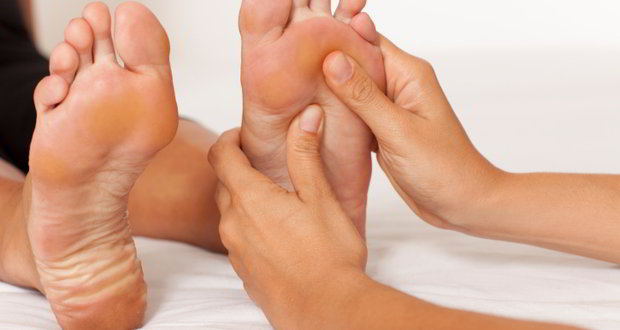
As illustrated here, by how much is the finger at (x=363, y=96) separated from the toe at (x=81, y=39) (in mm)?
256

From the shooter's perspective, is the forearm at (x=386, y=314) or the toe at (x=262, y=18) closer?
the forearm at (x=386, y=314)

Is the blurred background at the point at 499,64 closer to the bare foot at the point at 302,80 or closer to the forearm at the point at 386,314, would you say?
the bare foot at the point at 302,80

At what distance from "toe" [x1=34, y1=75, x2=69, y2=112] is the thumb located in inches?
10.3

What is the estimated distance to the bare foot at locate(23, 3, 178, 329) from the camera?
2.93 feet

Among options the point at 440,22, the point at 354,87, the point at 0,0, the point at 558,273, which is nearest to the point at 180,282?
the point at 354,87

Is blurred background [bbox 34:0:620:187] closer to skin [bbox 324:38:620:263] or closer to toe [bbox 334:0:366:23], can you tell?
skin [bbox 324:38:620:263]

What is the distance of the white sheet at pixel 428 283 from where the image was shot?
98 centimetres

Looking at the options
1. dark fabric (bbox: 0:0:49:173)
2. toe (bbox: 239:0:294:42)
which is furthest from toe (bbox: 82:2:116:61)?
dark fabric (bbox: 0:0:49:173)

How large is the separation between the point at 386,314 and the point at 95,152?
1.10 feet

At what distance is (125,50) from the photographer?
2.96 ft

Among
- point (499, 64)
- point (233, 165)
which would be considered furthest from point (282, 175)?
point (499, 64)

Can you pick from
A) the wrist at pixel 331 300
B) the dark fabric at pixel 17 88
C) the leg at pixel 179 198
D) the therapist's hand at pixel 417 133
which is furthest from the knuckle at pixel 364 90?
the dark fabric at pixel 17 88

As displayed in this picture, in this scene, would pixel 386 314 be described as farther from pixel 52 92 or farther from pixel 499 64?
pixel 499 64

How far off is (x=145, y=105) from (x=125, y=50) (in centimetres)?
6
